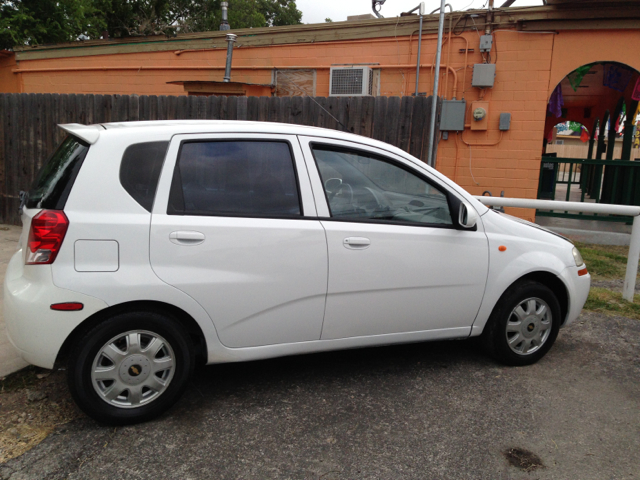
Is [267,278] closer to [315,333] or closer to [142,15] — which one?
[315,333]

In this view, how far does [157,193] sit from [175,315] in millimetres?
728

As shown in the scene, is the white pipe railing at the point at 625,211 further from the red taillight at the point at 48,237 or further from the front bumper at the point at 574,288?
the red taillight at the point at 48,237

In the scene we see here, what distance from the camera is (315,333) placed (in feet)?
11.7

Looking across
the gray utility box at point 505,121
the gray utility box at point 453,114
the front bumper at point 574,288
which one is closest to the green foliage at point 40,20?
the gray utility box at point 453,114

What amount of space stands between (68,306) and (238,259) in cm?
95

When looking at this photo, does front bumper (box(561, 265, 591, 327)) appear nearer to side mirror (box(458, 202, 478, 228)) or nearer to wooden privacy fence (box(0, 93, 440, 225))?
side mirror (box(458, 202, 478, 228))

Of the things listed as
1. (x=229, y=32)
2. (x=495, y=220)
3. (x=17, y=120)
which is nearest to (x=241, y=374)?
(x=495, y=220)

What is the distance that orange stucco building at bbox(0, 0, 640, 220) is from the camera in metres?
9.09

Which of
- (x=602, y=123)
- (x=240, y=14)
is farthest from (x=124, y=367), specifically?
(x=240, y=14)

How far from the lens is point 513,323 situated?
13.5ft

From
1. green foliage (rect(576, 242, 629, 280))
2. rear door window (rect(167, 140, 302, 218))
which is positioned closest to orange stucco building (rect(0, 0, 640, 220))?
green foliage (rect(576, 242, 629, 280))

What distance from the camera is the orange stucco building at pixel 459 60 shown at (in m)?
9.09

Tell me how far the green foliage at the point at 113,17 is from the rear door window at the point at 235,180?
18.8 metres

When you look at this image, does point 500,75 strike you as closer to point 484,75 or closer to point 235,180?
point 484,75
